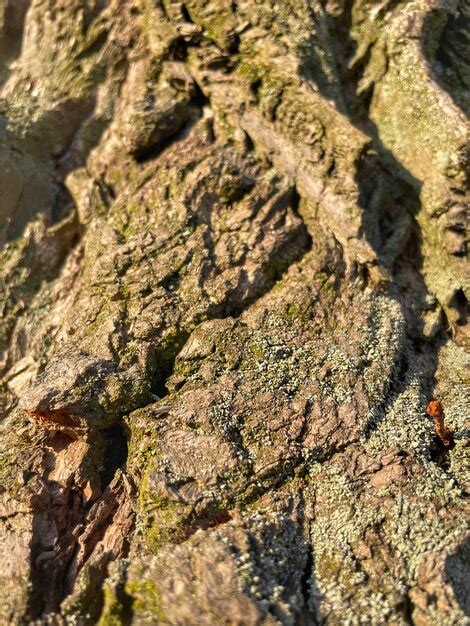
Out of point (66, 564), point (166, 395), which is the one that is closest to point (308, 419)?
point (166, 395)

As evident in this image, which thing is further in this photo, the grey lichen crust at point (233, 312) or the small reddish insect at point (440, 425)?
the small reddish insect at point (440, 425)

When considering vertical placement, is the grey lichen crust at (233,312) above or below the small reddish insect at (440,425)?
above

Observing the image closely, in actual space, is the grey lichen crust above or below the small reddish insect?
above

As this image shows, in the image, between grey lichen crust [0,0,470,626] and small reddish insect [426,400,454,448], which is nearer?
grey lichen crust [0,0,470,626]

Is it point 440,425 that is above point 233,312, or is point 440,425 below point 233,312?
below
